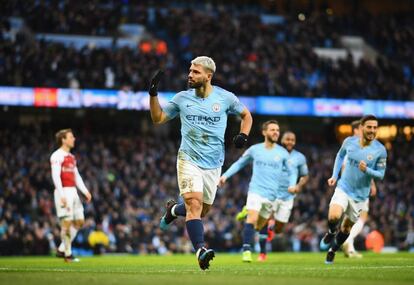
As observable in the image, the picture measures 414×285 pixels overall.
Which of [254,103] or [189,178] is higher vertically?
[254,103]

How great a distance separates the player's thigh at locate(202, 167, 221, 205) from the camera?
11.8 metres

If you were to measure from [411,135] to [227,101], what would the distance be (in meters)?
37.3

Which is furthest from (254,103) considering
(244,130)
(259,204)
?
(244,130)

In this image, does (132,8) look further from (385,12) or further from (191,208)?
(191,208)

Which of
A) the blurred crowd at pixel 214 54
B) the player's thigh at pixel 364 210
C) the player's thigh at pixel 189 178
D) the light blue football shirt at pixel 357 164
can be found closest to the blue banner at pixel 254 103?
the blurred crowd at pixel 214 54

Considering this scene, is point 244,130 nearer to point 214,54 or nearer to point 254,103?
point 254,103

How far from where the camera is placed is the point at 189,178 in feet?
38.0

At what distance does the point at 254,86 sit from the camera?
133 ft

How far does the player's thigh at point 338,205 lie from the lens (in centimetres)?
1518

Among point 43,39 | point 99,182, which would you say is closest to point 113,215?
point 99,182

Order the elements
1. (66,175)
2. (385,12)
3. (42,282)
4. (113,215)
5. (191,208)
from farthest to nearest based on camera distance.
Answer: (385,12) < (113,215) < (66,175) < (191,208) < (42,282)

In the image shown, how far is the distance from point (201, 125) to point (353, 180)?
15.7ft

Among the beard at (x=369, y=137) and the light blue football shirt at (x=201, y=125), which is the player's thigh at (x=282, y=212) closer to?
the beard at (x=369, y=137)

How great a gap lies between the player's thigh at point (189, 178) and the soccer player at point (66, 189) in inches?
257
